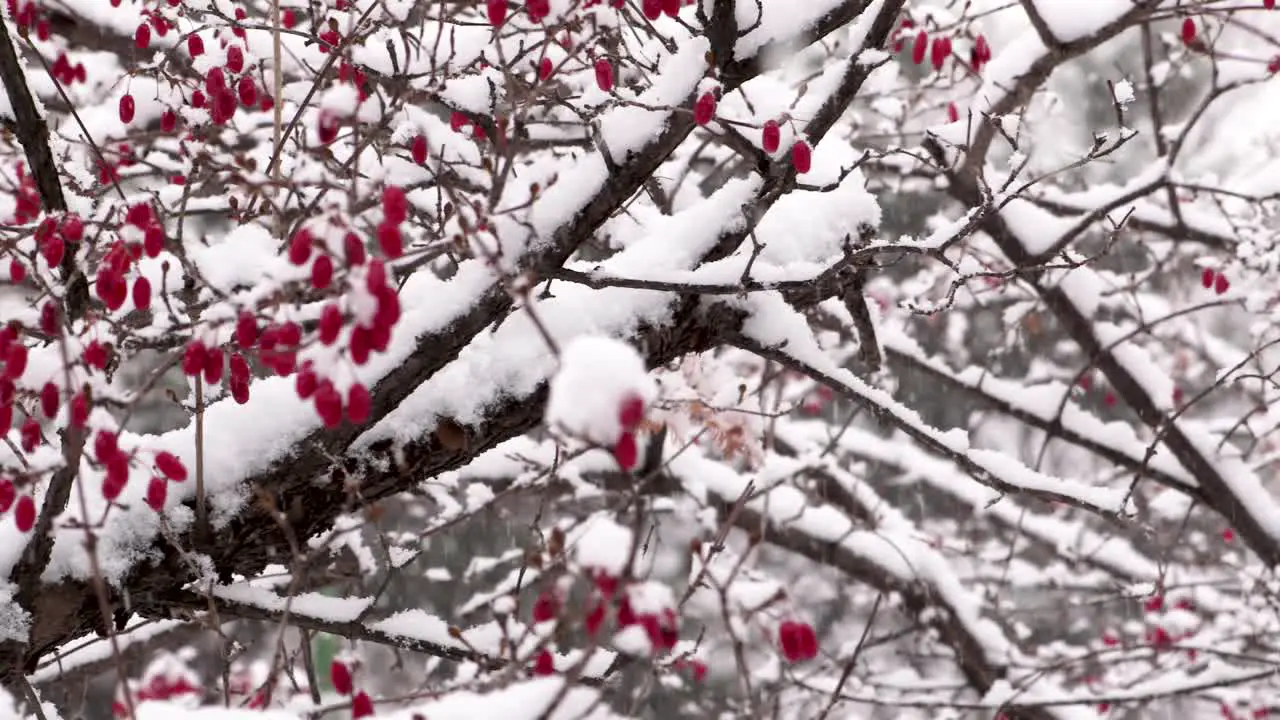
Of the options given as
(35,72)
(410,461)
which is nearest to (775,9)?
(410,461)

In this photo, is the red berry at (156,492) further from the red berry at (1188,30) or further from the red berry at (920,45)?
the red berry at (1188,30)

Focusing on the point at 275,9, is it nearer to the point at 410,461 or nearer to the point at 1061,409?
the point at 410,461

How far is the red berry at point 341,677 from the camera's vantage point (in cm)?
216

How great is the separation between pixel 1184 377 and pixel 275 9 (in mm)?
10129

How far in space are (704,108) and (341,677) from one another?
1.43m

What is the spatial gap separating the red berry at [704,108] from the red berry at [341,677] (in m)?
1.35

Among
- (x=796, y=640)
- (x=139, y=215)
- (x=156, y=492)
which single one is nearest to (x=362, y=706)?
(x=156, y=492)

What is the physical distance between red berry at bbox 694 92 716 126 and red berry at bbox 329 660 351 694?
135 centimetres

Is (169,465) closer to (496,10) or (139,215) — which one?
(139,215)

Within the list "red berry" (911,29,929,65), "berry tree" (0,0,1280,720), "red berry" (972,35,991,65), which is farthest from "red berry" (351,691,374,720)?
"red berry" (972,35,991,65)

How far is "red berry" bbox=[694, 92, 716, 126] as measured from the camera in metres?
2.11

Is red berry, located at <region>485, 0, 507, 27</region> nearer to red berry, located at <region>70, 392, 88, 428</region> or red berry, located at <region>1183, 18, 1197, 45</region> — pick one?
red berry, located at <region>70, 392, 88, 428</region>

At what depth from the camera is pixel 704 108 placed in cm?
212

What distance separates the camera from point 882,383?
541 centimetres
